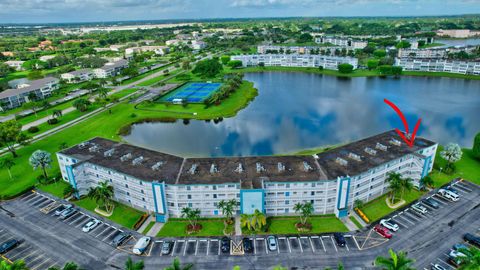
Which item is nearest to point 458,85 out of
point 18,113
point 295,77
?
point 295,77

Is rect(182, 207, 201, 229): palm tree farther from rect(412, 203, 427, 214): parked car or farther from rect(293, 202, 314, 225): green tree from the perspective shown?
rect(412, 203, 427, 214): parked car

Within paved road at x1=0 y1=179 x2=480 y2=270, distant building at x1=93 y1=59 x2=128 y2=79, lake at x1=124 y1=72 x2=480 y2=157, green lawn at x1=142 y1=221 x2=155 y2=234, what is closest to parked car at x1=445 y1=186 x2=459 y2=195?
paved road at x1=0 y1=179 x2=480 y2=270

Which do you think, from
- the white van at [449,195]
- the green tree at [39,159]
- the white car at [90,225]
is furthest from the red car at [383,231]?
the green tree at [39,159]

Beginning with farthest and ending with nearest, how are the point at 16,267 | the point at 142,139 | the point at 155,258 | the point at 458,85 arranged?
the point at 458,85, the point at 142,139, the point at 155,258, the point at 16,267

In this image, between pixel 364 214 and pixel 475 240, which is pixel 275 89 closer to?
pixel 364 214

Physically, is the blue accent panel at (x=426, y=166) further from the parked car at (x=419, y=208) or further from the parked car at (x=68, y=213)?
the parked car at (x=68, y=213)

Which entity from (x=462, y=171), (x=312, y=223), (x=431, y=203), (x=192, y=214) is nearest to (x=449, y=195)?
(x=431, y=203)
